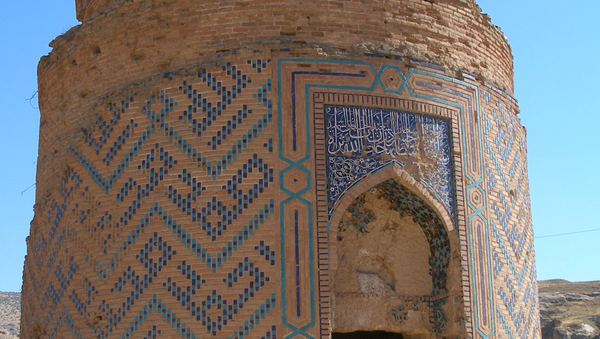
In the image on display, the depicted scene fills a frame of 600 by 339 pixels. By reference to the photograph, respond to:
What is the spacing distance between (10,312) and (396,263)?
19.4m

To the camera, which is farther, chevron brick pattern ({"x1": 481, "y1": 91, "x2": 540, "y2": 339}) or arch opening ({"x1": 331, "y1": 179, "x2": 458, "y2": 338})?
chevron brick pattern ({"x1": 481, "y1": 91, "x2": 540, "y2": 339})

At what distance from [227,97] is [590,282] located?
19926mm

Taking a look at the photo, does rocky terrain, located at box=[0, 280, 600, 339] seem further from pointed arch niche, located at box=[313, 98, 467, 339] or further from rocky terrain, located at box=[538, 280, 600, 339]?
pointed arch niche, located at box=[313, 98, 467, 339]

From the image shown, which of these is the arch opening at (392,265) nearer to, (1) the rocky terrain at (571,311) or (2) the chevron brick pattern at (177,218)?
(2) the chevron brick pattern at (177,218)

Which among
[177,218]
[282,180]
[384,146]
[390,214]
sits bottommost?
[177,218]

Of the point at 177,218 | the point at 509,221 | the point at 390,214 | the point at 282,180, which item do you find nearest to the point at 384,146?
the point at 390,214

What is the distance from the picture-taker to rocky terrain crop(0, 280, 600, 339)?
17.6 meters

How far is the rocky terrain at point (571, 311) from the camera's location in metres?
17.6

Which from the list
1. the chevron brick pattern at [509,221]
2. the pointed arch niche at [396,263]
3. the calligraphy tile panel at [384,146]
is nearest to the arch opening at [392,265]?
the pointed arch niche at [396,263]

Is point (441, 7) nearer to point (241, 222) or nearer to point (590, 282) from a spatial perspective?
point (241, 222)

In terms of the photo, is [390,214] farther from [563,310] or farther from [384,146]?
[563,310]

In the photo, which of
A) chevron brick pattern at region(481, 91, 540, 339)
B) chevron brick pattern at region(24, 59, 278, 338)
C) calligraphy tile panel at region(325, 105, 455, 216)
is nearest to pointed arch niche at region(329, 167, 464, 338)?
calligraphy tile panel at region(325, 105, 455, 216)

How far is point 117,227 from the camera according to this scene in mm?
6512

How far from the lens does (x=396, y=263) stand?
6766mm
